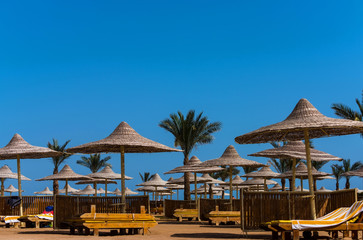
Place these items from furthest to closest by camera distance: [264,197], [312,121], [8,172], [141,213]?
[8,172], [141,213], [264,197], [312,121]

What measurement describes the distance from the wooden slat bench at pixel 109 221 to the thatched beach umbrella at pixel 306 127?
3.41 m

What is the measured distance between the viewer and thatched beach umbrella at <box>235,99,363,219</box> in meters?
12.1

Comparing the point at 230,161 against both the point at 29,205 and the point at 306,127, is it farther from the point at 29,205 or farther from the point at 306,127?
the point at 306,127

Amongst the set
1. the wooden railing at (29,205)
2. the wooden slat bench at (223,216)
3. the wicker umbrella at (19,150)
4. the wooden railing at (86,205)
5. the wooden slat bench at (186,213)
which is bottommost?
the wooden slat bench at (186,213)

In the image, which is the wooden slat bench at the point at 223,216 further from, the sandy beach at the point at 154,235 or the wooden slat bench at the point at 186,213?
the wooden slat bench at the point at 186,213

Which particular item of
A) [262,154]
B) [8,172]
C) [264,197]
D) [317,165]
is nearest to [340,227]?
[264,197]

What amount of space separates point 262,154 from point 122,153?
494 centimetres

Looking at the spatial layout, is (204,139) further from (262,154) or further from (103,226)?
(103,226)

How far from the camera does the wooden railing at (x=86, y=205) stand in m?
15.5

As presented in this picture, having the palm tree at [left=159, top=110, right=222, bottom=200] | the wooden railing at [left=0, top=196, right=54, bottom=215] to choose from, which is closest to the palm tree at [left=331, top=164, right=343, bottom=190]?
the palm tree at [left=159, top=110, right=222, bottom=200]

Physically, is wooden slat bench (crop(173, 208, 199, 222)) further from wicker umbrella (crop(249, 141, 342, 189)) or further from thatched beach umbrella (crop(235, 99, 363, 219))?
thatched beach umbrella (crop(235, 99, 363, 219))

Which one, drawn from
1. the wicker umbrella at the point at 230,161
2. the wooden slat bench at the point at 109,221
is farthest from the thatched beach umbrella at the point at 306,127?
the wicker umbrella at the point at 230,161

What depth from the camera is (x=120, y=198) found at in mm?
15766

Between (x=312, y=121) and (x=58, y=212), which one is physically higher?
(x=312, y=121)
